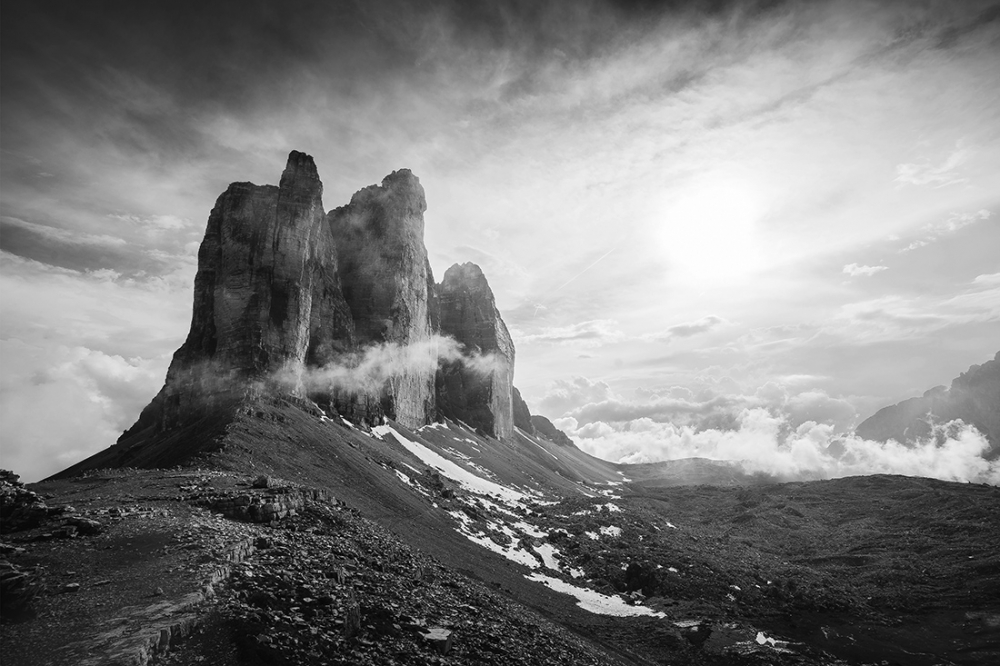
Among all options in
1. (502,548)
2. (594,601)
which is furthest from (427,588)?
(502,548)

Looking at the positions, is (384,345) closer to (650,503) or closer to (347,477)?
(347,477)

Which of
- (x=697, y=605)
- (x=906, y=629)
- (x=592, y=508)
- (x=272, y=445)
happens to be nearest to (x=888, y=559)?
(x=906, y=629)

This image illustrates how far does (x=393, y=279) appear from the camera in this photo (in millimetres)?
130875

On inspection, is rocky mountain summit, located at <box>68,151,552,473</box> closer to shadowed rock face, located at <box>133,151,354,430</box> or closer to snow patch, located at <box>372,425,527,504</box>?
shadowed rock face, located at <box>133,151,354,430</box>

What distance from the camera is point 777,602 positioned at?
159ft

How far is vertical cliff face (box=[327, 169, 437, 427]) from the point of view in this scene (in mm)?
125562

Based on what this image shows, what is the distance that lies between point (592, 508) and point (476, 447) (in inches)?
1946

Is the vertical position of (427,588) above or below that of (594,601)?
above

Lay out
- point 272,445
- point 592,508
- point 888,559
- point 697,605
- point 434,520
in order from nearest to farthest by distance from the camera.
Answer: point 697,605
point 434,520
point 272,445
point 888,559
point 592,508

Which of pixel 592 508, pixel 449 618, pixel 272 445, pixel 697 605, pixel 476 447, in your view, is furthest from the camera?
pixel 476 447

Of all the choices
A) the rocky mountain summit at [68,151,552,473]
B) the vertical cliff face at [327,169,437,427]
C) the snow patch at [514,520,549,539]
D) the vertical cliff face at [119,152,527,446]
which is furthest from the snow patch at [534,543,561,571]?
the vertical cliff face at [327,169,437,427]

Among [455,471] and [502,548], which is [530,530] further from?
Result: [455,471]

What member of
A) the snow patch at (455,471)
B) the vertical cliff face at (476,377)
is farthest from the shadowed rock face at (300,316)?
the vertical cliff face at (476,377)

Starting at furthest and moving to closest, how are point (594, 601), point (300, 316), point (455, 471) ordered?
point (455, 471)
point (300, 316)
point (594, 601)
